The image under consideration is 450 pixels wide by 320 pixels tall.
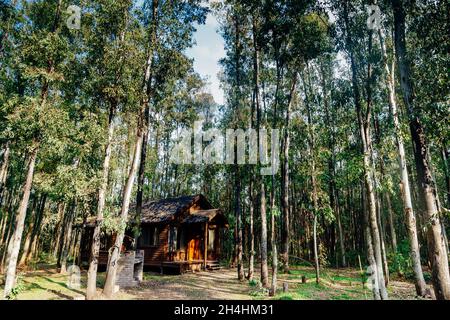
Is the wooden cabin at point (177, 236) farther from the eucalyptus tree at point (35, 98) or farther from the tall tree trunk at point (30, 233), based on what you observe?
the eucalyptus tree at point (35, 98)

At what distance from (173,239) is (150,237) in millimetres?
1964

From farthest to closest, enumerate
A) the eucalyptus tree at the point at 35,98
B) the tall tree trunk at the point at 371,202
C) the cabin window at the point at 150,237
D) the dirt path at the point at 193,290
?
the cabin window at the point at 150,237
the dirt path at the point at 193,290
the eucalyptus tree at the point at 35,98
the tall tree trunk at the point at 371,202

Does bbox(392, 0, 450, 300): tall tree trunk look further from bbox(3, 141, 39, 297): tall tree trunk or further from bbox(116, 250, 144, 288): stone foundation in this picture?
bbox(3, 141, 39, 297): tall tree trunk

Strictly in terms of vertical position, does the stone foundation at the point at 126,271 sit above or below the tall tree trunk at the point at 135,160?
below

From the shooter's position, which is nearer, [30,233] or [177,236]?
[30,233]

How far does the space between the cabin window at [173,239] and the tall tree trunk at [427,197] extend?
16560 millimetres

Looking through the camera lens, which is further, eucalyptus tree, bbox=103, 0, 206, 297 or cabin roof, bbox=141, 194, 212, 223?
cabin roof, bbox=141, 194, 212, 223

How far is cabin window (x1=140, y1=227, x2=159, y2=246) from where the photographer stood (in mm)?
21228

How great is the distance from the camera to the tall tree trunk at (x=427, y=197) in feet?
23.3

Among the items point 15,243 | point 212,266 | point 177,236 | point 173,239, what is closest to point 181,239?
point 177,236

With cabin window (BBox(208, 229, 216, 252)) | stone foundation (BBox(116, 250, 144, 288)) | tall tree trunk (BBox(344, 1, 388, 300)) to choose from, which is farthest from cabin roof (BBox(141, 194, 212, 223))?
tall tree trunk (BBox(344, 1, 388, 300))

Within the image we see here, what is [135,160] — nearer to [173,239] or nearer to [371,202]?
[371,202]

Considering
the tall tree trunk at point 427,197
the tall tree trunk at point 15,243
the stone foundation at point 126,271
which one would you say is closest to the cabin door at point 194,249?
the stone foundation at point 126,271

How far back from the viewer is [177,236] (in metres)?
21.6
